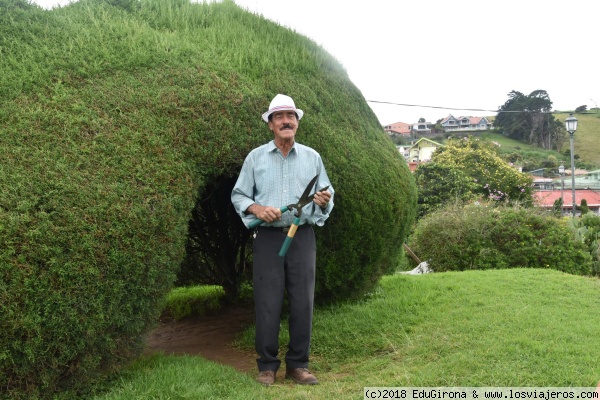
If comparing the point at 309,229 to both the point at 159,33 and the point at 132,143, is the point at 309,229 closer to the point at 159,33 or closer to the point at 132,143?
the point at 132,143

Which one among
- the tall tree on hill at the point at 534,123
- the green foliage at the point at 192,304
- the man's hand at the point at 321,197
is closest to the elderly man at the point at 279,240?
the man's hand at the point at 321,197

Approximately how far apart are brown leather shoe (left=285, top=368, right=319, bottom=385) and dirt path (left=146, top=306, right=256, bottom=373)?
1.73 ft

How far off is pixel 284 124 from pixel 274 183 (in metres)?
0.46

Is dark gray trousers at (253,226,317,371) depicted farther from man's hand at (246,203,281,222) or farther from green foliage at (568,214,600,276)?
green foliage at (568,214,600,276)

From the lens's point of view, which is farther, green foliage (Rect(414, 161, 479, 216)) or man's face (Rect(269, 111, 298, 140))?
green foliage (Rect(414, 161, 479, 216))

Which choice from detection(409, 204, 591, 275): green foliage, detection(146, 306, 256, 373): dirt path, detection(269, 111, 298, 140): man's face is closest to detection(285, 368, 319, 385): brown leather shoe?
detection(146, 306, 256, 373): dirt path

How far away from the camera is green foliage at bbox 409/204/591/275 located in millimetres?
10102

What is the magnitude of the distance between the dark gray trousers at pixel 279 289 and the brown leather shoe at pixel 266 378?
39 millimetres

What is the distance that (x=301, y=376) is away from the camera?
13.9ft

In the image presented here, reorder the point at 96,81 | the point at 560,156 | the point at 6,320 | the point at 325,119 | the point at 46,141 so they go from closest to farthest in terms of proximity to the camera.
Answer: the point at 6,320
the point at 46,141
the point at 96,81
the point at 325,119
the point at 560,156

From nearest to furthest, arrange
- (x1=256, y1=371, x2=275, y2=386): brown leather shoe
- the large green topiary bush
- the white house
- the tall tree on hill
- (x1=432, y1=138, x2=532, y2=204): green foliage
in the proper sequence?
the large green topiary bush
(x1=256, y1=371, x2=275, y2=386): brown leather shoe
(x1=432, y1=138, x2=532, y2=204): green foliage
the tall tree on hill
the white house

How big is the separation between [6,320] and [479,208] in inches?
395

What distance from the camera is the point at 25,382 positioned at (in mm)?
3402

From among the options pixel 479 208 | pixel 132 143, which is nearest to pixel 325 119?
pixel 132 143
